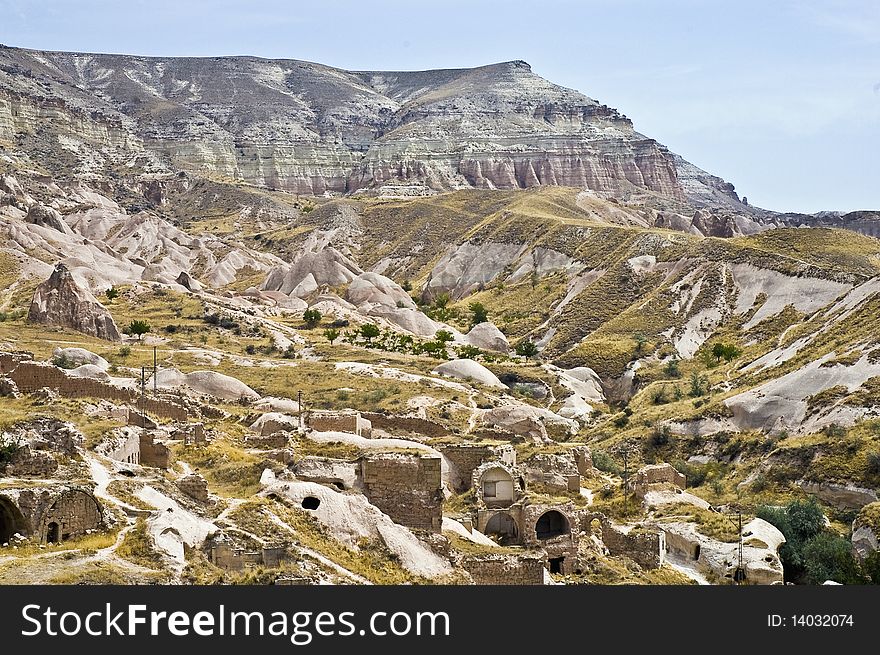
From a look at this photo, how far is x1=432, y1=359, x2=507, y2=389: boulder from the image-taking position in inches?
2566

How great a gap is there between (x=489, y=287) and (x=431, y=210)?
34425mm

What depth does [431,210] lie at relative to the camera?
148m

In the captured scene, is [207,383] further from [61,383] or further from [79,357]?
[61,383]

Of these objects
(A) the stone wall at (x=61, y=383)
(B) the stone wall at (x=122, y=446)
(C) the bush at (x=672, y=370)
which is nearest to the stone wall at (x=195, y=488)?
(B) the stone wall at (x=122, y=446)

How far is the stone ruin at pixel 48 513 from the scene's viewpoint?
18922 mm

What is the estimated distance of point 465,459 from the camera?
31.5 m

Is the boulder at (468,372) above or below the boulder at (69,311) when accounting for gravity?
below

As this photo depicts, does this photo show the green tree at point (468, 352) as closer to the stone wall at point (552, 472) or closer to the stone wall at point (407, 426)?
the stone wall at point (407, 426)

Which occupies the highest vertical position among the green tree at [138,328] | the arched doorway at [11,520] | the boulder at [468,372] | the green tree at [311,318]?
the green tree at [311,318]

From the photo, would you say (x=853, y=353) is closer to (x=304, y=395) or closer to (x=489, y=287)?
(x=304, y=395)

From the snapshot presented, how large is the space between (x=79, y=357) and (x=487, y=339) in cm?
3608

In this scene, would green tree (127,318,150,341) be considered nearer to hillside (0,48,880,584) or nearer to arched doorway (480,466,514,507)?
hillside (0,48,880,584)

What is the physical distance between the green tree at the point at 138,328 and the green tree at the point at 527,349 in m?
25.5

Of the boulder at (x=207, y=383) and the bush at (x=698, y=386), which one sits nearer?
the boulder at (x=207, y=383)
